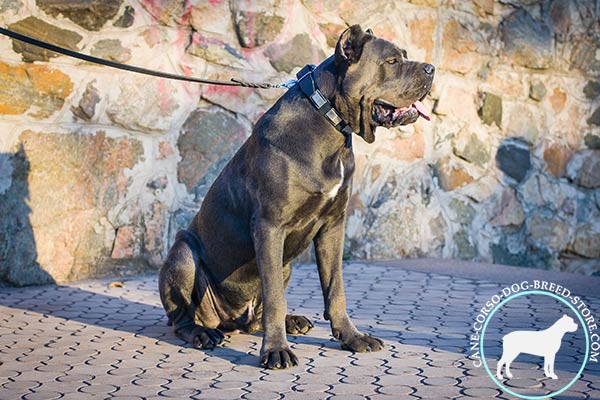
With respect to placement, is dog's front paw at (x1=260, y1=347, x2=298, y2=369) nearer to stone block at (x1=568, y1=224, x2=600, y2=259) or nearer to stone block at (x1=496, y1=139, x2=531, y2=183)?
stone block at (x1=496, y1=139, x2=531, y2=183)

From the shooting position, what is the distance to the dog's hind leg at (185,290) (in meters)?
4.12

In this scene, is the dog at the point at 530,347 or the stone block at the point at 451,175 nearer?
the dog at the point at 530,347

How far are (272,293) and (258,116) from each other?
2729 mm

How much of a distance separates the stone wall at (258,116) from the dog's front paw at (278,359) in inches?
97.2

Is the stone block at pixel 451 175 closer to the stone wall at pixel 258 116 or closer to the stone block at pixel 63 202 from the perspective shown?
the stone wall at pixel 258 116

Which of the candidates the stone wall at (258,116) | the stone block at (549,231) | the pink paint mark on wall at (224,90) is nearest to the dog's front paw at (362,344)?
the stone wall at (258,116)

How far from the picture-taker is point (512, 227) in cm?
713

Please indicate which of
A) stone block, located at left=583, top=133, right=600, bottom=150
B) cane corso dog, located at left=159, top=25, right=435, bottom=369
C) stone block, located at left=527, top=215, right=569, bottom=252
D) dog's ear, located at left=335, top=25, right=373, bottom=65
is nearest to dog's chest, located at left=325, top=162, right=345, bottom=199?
cane corso dog, located at left=159, top=25, right=435, bottom=369

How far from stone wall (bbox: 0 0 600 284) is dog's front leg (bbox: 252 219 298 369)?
2284mm

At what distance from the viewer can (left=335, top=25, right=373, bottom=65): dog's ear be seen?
146 inches

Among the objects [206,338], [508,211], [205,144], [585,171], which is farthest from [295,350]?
[585,171]

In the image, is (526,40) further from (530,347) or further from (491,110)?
(530,347)

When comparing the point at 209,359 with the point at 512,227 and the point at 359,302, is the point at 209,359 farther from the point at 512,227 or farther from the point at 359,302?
the point at 512,227

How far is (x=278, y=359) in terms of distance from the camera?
3574 millimetres
